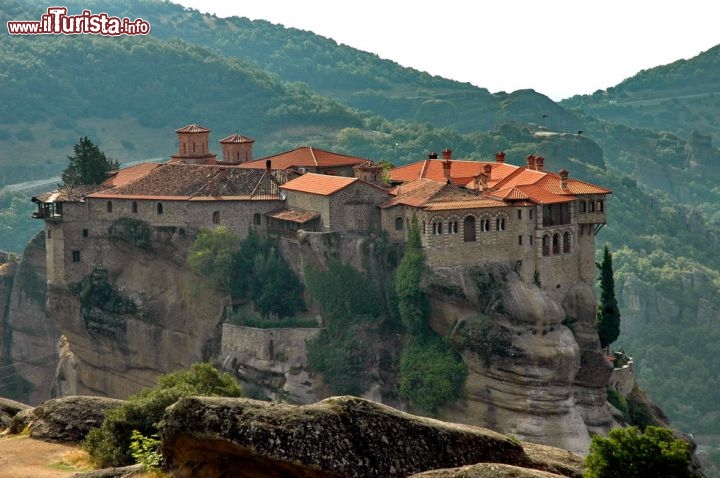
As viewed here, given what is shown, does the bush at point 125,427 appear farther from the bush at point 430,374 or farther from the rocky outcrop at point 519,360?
the bush at point 430,374

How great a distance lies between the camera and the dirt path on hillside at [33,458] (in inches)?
1137

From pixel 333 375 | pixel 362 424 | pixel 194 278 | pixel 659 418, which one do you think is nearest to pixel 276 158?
pixel 194 278

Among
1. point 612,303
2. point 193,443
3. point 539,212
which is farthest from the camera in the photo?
point 612,303

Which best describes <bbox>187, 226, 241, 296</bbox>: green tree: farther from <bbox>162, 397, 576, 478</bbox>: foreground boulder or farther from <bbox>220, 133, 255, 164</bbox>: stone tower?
<bbox>162, 397, 576, 478</bbox>: foreground boulder

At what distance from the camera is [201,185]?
7962 cm

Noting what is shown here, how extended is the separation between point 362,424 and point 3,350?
83113 mm

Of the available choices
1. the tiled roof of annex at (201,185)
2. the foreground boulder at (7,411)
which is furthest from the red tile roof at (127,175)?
the foreground boulder at (7,411)

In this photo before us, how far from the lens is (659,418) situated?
7988 centimetres

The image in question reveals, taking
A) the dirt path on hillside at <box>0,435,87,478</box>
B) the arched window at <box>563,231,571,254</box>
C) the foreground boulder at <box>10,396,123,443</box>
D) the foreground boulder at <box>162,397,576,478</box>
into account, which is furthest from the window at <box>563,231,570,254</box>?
the foreground boulder at <box>162,397,576,478</box>

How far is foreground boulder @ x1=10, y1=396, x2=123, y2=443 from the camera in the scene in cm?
3247

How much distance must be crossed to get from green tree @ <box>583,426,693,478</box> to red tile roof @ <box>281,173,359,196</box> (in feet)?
150

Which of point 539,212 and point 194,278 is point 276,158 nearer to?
point 194,278

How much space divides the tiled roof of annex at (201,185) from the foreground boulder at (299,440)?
5362 centimetres

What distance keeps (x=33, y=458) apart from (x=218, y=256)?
154 ft
